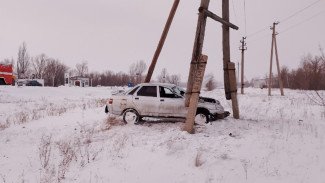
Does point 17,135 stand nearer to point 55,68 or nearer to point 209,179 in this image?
point 209,179

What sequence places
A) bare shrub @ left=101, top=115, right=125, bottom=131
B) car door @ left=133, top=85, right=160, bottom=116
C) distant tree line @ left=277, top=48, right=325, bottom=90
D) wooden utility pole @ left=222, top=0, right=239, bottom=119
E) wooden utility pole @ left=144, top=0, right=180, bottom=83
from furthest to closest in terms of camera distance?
distant tree line @ left=277, top=48, right=325, bottom=90 → wooden utility pole @ left=144, top=0, right=180, bottom=83 → wooden utility pole @ left=222, top=0, right=239, bottom=119 → car door @ left=133, top=85, right=160, bottom=116 → bare shrub @ left=101, top=115, right=125, bottom=131

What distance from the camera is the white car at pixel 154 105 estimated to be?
8.10 m

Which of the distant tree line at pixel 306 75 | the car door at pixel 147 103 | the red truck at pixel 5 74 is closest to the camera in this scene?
the car door at pixel 147 103

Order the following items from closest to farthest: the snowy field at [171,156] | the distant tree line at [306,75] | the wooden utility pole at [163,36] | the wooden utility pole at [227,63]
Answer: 1. the snowy field at [171,156]
2. the wooden utility pole at [227,63]
3. the wooden utility pole at [163,36]
4. the distant tree line at [306,75]

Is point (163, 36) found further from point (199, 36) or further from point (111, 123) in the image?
point (111, 123)

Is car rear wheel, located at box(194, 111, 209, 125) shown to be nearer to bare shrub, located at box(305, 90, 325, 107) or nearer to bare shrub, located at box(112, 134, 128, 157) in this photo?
bare shrub, located at box(112, 134, 128, 157)

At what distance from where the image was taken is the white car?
8.10m

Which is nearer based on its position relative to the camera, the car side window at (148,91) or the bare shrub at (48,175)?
the bare shrub at (48,175)

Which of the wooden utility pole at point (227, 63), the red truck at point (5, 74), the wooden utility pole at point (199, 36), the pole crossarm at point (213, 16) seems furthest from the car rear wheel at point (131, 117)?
the red truck at point (5, 74)

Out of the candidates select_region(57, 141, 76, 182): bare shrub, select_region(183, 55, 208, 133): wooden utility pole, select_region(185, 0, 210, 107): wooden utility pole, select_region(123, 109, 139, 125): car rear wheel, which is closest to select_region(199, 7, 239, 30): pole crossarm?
select_region(185, 0, 210, 107): wooden utility pole

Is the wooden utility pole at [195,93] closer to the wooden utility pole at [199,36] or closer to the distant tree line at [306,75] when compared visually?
the wooden utility pole at [199,36]

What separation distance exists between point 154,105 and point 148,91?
64 centimetres

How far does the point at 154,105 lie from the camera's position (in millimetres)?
8266

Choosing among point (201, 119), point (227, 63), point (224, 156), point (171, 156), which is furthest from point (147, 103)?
point (224, 156)
